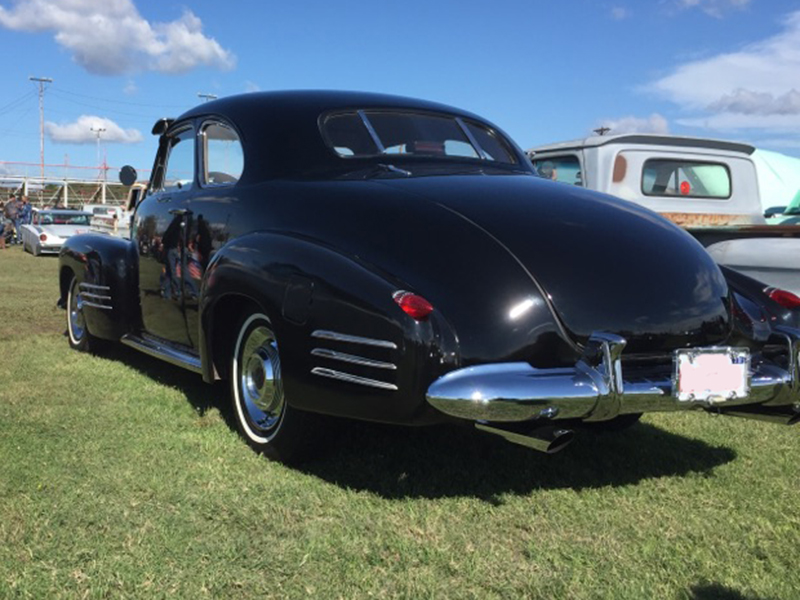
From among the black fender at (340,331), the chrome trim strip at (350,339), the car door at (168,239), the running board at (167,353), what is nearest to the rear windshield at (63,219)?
the car door at (168,239)

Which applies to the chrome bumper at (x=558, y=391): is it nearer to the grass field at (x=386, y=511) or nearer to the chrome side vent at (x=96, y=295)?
the grass field at (x=386, y=511)

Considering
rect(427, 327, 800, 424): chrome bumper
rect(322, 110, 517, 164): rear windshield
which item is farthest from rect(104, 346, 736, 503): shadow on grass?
rect(322, 110, 517, 164): rear windshield

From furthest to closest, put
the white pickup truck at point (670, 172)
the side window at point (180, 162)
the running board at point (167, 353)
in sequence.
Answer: the white pickup truck at point (670, 172) → the side window at point (180, 162) → the running board at point (167, 353)

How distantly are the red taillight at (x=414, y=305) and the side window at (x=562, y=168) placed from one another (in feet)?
15.4

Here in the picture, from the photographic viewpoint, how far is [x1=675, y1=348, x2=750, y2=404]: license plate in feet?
9.25

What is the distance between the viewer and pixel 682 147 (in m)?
Result: 7.32

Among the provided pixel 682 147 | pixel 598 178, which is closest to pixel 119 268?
pixel 598 178

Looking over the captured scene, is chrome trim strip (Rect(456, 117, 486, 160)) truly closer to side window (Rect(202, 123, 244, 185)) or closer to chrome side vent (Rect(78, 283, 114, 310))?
side window (Rect(202, 123, 244, 185))

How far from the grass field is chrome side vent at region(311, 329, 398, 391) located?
0.48 metres

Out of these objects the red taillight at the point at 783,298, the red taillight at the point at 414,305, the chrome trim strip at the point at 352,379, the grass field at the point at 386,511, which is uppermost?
the red taillight at the point at 414,305

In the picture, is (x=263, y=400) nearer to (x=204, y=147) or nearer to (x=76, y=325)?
(x=204, y=147)

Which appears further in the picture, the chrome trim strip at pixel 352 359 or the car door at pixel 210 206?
the car door at pixel 210 206

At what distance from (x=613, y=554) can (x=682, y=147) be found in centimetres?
556

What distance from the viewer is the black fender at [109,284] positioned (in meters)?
5.02
